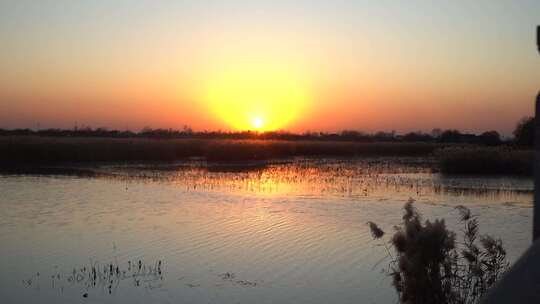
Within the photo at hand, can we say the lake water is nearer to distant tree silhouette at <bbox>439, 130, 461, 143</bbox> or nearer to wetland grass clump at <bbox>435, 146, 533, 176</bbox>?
wetland grass clump at <bbox>435, 146, 533, 176</bbox>

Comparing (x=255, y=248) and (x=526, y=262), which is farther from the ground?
(x=526, y=262)

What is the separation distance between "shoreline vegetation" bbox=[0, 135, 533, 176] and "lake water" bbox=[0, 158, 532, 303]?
24.3 ft

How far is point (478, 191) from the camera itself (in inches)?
837

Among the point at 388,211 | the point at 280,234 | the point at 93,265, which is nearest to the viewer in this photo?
the point at 93,265

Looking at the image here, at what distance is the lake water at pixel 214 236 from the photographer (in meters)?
8.24

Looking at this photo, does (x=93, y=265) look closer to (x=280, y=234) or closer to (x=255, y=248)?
(x=255, y=248)

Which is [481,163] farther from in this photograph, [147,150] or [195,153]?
[195,153]

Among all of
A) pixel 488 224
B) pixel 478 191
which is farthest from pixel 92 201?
pixel 478 191

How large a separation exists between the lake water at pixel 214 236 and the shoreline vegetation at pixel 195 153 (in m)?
7.40

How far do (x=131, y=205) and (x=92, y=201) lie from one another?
155 cm

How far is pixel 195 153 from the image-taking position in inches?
1882

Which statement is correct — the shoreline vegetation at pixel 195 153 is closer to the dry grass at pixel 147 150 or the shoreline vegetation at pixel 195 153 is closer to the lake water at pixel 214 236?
the dry grass at pixel 147 150

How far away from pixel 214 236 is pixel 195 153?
3606cm

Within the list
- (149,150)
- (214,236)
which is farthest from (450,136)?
(214,236)
